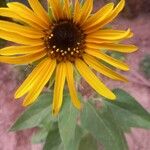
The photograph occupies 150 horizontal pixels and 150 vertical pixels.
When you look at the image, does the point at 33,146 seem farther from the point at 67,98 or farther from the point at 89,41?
the point at 89,41

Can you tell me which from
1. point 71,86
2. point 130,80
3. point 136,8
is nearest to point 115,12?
point 71,86

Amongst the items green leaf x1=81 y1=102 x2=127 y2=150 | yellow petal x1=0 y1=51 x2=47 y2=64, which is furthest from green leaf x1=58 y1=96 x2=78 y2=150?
yellow petal x1=0 y1=51 x2=47 y2=64

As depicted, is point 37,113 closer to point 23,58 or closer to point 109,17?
point 23,58

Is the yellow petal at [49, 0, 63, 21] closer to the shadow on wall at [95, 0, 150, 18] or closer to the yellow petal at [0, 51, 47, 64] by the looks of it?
the yellow petal at [0, 51, 47, 64]

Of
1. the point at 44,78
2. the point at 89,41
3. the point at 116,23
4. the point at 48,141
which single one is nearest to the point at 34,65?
the point at 44,78

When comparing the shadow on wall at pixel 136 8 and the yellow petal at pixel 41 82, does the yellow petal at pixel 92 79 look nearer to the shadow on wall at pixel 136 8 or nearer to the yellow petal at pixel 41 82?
the yellow petal at pixel 41 82

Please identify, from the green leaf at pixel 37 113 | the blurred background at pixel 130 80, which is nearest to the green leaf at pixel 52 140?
the green leaf at pixel 37 113
